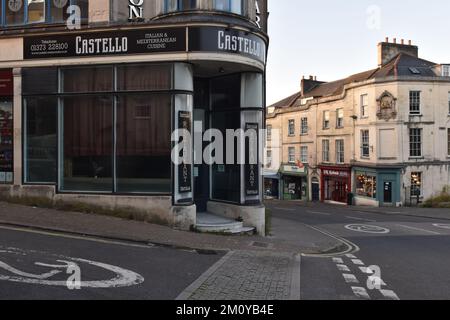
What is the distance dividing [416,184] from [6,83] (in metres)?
29.6

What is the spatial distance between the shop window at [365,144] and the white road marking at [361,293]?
29.0 m

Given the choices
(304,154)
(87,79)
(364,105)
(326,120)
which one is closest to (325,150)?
(326,120)

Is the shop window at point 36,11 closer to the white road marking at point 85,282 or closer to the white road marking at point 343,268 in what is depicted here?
the white road marking at point 85,282

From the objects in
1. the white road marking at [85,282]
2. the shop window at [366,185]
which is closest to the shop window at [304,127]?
the shop window at [366,185]

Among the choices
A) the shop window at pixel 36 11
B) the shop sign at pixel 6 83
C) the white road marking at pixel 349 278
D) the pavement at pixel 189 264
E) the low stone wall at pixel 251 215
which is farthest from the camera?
the shop window at pixel 36 11

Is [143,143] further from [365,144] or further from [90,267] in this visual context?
[365,144]

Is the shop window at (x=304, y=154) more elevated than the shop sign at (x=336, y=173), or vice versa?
the shop window at (x=304, y=154)

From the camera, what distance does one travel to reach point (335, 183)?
3991 centimetres

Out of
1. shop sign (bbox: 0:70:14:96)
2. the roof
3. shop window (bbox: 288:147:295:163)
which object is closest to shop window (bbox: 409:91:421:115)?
the roof

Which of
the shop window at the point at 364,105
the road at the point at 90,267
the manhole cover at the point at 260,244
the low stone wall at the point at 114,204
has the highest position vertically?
the shop window at the point at 364,105

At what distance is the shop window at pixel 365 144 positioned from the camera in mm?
35225

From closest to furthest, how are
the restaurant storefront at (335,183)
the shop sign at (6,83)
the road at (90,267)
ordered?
the road at (90,267)
the shop sign at (6,83)
the restaurant storefront at (335,183)

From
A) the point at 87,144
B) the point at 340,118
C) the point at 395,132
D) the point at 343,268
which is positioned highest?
the point at 340,118
